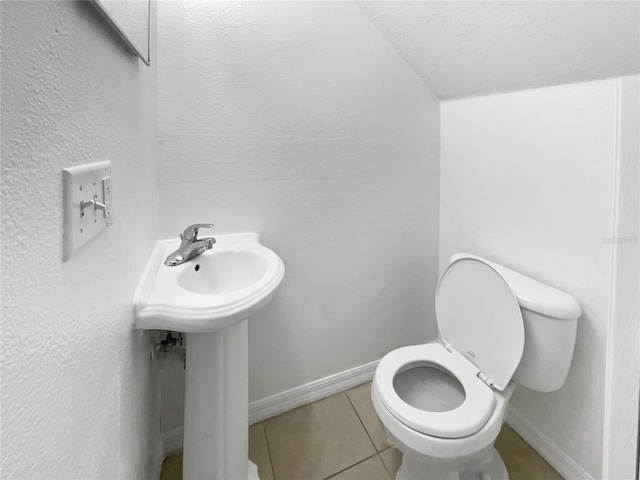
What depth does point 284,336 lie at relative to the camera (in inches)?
56.8

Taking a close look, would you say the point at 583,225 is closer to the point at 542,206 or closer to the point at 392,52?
the point at 542,206

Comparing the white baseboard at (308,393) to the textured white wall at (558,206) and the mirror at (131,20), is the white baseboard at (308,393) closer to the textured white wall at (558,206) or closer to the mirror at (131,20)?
the textured white wall at (558,206)

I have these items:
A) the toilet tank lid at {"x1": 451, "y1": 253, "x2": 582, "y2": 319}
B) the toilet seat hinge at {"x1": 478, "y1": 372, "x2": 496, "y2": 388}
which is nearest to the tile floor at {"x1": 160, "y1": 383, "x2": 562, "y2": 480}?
the toilet seat hinge at {"x1": 478, "y1": 372, "x2": 496, "y2": 388}

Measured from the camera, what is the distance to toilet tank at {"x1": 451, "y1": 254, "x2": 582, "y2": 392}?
3.34 ft

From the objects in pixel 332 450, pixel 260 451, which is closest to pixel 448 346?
pixel 332 450

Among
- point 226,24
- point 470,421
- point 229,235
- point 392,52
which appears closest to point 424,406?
point 470,421

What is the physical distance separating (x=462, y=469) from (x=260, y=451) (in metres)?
0.80

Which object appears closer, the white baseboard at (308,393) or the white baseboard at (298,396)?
the white baseboard at (298,396)

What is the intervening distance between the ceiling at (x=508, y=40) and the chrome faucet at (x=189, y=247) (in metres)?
1.16

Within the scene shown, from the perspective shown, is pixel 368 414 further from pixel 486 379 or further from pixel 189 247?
pixel 189 247

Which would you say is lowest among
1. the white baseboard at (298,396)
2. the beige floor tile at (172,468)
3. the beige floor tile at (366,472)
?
the beige floor tile at (366,472)

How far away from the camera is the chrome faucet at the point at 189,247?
991mm

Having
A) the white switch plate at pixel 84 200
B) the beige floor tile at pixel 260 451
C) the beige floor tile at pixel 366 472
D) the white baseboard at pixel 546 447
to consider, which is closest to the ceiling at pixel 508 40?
the white switch plate at pixel 84 200

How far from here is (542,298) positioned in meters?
1.05
